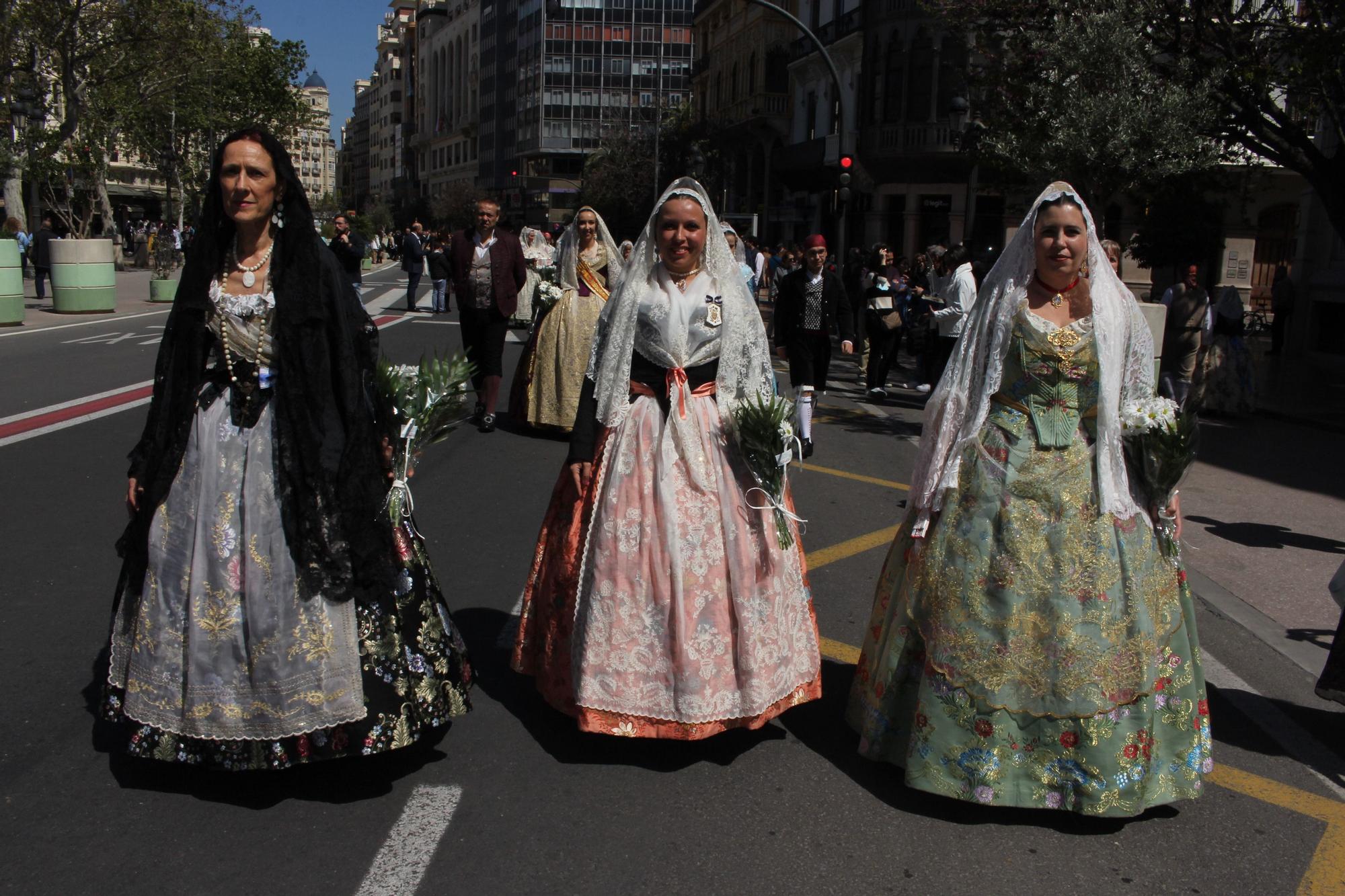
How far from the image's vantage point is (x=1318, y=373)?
1894cm

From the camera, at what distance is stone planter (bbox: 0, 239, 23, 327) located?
1970 centimetres

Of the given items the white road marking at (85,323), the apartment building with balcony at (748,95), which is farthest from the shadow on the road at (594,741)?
the apartment building with balcony at (748,95)

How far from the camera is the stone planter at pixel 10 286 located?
19.7m

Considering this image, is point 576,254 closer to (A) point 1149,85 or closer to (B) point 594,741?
(A) point 1149,85

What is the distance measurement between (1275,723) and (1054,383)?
188 centimetres

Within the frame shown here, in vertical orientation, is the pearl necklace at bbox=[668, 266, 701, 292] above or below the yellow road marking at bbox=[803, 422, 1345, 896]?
above

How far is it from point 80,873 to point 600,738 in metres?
1.68

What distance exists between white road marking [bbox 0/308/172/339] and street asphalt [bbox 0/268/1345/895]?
1546 centimetres

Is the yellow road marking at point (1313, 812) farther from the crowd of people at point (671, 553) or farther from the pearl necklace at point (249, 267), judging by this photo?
the pearl necklace at point (249, 267)

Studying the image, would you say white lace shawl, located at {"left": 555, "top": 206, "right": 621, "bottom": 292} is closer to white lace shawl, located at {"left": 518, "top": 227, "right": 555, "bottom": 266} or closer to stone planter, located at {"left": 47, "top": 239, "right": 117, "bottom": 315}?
white lace shawl, located at {"left": 518, "top": 227, "right": 555, "bottom": 266}

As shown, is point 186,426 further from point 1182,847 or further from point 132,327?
point 132,327

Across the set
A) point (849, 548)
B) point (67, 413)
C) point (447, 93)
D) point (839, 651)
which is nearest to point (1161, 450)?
point (839, 651)

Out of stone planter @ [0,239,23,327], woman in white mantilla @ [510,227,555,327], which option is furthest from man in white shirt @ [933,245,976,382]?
stone planter @ [0,239,23,327]

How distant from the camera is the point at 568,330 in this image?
1023 cm
